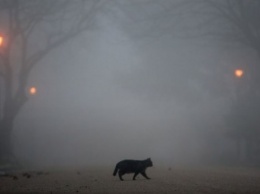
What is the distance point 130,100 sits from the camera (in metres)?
60.5

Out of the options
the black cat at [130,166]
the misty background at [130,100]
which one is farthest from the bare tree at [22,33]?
the black cat at [130,166]

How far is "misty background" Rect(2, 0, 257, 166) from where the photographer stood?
145ft

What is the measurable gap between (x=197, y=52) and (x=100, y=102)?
739 inches

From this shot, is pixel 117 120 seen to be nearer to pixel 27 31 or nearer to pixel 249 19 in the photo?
pixel 27 31

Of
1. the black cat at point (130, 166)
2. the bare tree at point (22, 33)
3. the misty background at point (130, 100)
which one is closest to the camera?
the black cat at point (130, 166)

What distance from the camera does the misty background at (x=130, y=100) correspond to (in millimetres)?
44219

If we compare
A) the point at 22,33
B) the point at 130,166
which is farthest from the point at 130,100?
the point at 130,166

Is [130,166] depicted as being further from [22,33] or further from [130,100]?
[130,100]

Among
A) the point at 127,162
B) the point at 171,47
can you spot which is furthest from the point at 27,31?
the point at 127,162

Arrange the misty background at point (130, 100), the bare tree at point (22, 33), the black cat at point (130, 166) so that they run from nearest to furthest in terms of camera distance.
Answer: the black cat at point (130, 166)
the bare tree at point (22, 33)
the misty background at point (130, 100)

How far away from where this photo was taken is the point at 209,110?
171 feet

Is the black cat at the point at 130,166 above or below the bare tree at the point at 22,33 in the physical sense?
below

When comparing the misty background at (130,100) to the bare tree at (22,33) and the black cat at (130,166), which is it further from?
the black cat at (130,166)

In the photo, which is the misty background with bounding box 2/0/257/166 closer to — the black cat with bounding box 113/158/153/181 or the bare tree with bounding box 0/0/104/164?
the bare tree with bounding box 0/0/104/164
